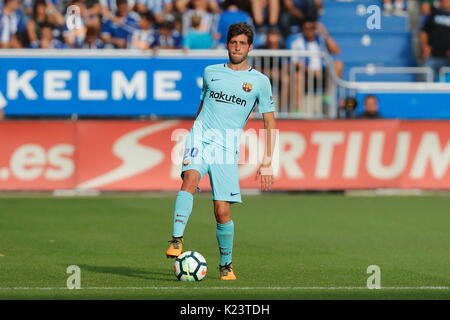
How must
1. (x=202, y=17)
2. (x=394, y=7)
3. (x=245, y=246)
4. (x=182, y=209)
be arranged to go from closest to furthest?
1. (x=182, y=209)
2. (x=245, y=246)
3. (x=202, y=17)
4. (x=394, y=7)

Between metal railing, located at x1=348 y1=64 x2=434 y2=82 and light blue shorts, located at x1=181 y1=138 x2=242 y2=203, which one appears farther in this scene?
metal railing, located at x1=348 y1=64 x2=434 y2=82

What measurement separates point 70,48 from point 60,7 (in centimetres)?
209

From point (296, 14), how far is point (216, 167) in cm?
1451

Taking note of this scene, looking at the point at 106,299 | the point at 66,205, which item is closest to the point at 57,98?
the point at 66,205

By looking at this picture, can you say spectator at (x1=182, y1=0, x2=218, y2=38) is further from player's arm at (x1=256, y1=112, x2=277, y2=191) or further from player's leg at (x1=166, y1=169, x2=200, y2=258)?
player's leg at (x1=166, y1=169, x2=200, y2=258)

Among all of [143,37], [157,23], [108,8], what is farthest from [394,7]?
[108,8]

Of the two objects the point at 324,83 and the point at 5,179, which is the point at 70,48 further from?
the point at 324,83

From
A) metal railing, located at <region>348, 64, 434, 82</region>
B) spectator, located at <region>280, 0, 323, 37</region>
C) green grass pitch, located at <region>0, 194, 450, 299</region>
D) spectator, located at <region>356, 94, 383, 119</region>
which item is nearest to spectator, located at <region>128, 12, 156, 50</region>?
green grass pitch, located at <region>0, 194, 450, 299</region>

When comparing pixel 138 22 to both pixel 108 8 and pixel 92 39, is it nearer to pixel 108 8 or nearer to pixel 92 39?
pixel 108 8

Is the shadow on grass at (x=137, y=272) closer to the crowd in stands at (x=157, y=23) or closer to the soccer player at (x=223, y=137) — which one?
the soccer player at (x=223, y=137)

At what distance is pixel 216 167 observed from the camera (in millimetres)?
10797

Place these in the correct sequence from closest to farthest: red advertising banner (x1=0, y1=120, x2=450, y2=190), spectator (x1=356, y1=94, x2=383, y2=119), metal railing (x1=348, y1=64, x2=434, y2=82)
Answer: red advertising banner (x1=0, y1=120, x2=450, y2=190) < spectator (x1=356, y1=94, x2=383, y2=119) < metal railing (x1=348, y1=64, x2=434, y2=82)

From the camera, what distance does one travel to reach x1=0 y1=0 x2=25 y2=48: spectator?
22938 mm

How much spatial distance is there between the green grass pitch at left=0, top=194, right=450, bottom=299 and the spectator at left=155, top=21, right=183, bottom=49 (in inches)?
120
